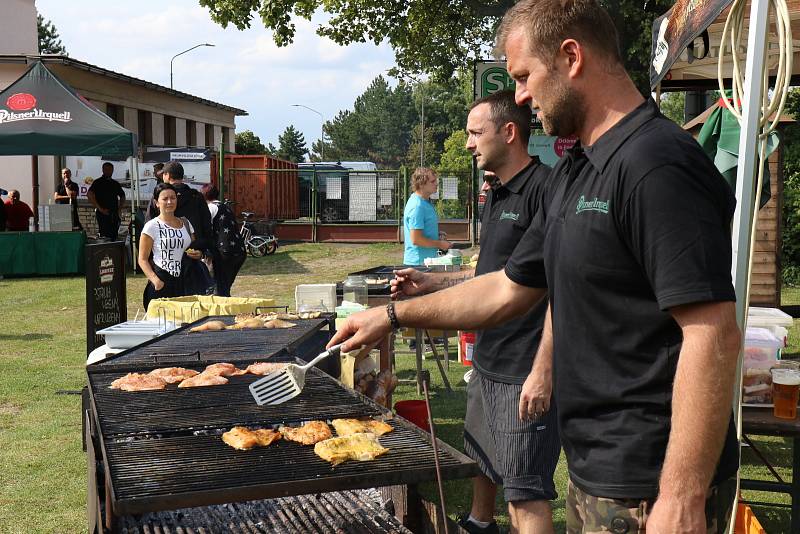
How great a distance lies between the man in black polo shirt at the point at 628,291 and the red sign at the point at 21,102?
49.4ft

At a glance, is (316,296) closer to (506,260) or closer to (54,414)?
(54,414)

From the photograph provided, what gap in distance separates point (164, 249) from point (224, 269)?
2230 millimetres

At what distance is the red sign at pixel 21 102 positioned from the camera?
15.4 meters

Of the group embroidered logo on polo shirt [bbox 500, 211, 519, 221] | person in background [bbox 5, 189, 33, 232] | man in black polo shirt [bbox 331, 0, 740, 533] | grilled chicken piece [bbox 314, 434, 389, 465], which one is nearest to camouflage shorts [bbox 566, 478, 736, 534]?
man in black polo shirt [bbox 331, 0, 740, 533]

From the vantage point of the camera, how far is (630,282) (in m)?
2.00

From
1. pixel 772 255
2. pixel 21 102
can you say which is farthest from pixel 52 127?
pixel 772 255

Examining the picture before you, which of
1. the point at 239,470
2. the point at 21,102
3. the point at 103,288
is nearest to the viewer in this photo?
the point at 239,470

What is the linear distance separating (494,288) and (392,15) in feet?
63.0

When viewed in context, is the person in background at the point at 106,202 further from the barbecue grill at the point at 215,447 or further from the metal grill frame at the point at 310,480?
the metal grill frame at the point at 310,480

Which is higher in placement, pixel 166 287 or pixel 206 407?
pixel 166 287

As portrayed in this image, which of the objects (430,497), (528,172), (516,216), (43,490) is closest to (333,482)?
(516,216)

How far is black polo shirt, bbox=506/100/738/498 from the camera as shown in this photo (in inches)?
72.8

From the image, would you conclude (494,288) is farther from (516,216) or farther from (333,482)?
(516,216)

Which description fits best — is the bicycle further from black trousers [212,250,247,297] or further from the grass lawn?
black trousers [212,250,247,297]
